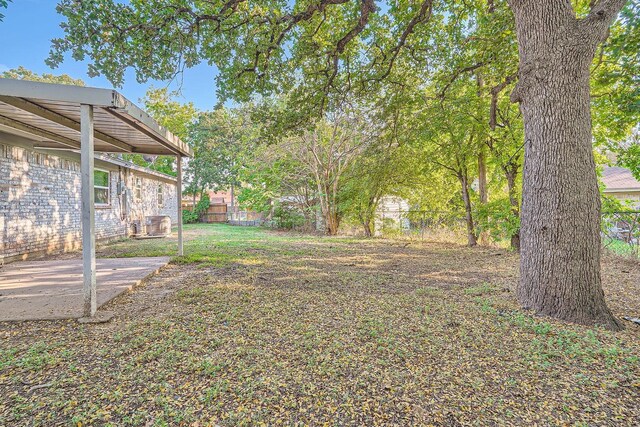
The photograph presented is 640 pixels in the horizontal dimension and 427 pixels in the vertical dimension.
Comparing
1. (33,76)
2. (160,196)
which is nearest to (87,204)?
(160,196)

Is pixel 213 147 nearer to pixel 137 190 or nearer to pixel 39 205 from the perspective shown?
pixel 137 190

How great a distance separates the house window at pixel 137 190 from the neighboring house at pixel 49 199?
0.60m

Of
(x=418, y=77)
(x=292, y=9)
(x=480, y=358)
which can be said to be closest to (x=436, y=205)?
(x=418, y=77)

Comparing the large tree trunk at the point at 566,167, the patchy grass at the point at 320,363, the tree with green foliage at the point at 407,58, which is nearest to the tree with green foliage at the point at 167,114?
the tree with green foliage at the point at 407,58

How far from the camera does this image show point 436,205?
11125mm

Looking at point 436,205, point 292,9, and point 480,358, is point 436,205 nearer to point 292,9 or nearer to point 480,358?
point 292,9

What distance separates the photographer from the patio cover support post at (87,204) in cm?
310

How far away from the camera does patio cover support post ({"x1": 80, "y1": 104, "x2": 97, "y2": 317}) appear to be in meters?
3.10

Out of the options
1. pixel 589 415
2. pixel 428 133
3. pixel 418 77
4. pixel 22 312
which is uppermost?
pixel 418 77

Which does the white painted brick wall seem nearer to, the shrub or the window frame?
the window frame

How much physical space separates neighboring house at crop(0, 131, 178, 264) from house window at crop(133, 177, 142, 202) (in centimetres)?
60

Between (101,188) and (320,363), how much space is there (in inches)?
409

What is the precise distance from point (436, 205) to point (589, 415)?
9912 mm

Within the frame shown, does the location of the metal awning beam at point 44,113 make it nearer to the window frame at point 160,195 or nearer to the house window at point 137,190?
the house window at point 137,190
